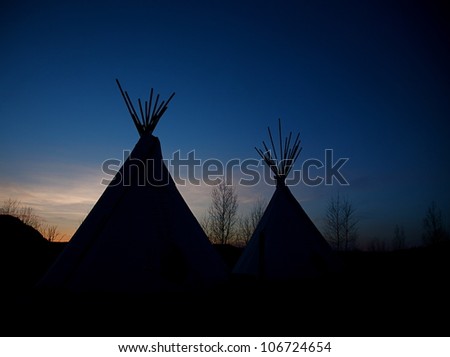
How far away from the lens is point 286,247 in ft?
27.6

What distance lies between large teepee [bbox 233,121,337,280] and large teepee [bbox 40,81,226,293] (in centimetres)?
202

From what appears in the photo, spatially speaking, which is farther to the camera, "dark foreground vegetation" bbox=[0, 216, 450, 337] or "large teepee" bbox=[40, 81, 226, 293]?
"large teepee" bbox=[40, 81, 226, 293]

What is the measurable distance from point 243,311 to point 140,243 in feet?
7.21

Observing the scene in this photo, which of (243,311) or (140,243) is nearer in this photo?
(243,311)

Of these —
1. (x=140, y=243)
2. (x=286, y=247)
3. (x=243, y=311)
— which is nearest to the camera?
(x=243, y=311)

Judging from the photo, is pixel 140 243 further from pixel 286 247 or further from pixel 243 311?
pixel 286 247

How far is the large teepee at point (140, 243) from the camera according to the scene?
17.1 feet

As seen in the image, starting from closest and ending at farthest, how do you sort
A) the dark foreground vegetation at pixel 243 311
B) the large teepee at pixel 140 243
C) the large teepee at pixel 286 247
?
1. the dark foreground vegetation at pixel 243 311
2. the large teepee at pixel 140 243
3. the large teepee at pixel 286 247

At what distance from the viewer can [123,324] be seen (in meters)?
3.63

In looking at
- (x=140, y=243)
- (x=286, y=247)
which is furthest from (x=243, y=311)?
(x=286, y=247)

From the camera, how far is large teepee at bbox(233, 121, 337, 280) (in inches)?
322

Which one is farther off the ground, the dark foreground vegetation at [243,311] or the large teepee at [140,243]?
the large teepee at [140,243]

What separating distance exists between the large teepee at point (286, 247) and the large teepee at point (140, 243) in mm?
2016
